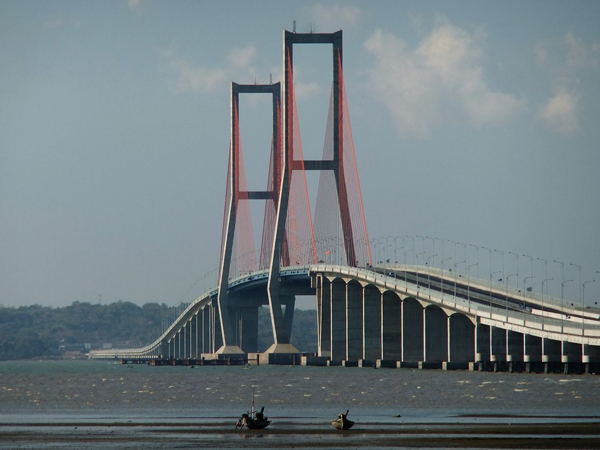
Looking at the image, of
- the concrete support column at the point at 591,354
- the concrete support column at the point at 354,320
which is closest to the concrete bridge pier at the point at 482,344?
the concrete support column at the point at 591,354

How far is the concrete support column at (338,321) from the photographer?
125 metres

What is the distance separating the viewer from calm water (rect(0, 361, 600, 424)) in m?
51.8

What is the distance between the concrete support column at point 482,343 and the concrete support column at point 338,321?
26680mm

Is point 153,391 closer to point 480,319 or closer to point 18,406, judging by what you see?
point 18,406

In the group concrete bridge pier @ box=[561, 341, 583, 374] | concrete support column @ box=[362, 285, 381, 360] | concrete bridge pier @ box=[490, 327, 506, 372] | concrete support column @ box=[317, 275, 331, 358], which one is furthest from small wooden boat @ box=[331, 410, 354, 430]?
concrete support column @ box=[317, 275, 331, 358]

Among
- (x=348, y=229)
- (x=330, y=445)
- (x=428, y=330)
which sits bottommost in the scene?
(x=330, y=445)

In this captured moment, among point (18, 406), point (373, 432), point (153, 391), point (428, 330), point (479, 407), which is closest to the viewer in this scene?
point (373, 432)

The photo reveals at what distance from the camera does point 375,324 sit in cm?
12031

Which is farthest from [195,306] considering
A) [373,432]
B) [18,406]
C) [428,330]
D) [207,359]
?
[373,432]

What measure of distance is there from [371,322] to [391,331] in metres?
4.23

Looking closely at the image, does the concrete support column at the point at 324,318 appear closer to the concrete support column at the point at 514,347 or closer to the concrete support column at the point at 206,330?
the concrete support column at the point at 514,347

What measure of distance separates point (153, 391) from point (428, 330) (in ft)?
126

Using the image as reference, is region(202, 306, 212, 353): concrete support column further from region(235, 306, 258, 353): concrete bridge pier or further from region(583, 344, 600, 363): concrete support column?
region(583, 344, 600, 363): concrete support column

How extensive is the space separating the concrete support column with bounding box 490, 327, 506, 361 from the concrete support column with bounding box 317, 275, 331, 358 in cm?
3213
